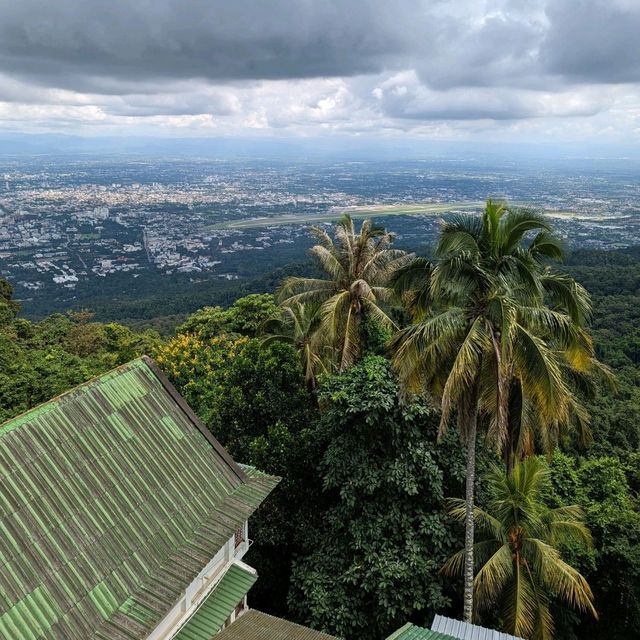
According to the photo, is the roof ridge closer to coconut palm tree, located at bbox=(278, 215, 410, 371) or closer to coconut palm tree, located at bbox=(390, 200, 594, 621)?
coconut palm tree, located at bbox=(390, 200, 594, 621)

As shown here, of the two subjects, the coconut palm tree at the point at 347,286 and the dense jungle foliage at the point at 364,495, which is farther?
the coconut palm tree at the point at 347,286

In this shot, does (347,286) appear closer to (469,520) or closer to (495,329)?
(495,329)

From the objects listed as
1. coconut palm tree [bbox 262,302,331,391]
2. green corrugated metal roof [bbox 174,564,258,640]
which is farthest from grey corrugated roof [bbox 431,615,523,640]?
coconut palm tree [bbox 262,302,331,391]

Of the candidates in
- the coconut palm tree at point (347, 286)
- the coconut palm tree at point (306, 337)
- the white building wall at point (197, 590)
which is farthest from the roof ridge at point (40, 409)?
the coconut palm tree at point (306, 337)

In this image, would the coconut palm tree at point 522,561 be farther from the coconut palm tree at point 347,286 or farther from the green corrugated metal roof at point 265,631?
the coconut palm tree at point 347,286

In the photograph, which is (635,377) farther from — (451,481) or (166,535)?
(166,535)

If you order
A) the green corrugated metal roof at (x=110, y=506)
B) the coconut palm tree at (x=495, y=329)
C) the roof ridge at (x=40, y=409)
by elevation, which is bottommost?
the green corrugated metal roof at (x=110, y=506)

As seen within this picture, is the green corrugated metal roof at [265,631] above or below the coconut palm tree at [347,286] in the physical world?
below
